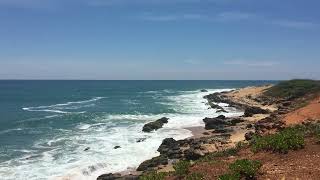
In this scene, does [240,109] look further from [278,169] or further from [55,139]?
[278,169]

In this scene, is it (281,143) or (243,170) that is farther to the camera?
(281,143)

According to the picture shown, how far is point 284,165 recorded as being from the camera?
15344 mm

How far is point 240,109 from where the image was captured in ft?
212

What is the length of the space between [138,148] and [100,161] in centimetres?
475

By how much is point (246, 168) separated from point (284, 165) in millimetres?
1640

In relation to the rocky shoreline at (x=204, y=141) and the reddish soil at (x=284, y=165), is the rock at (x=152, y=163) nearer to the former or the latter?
the rocky shoreline at (x=204, y=141)

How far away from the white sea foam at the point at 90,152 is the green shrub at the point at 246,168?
44.7 feet

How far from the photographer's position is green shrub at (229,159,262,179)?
1438 centimetres

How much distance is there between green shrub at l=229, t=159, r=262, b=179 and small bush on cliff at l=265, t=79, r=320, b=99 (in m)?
48.0

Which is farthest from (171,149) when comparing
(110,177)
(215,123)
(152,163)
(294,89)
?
(294,89)

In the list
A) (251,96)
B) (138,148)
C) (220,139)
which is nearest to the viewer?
(220,139)

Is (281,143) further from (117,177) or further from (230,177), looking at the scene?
(117,177)

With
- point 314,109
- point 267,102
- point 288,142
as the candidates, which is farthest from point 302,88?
point 288,142

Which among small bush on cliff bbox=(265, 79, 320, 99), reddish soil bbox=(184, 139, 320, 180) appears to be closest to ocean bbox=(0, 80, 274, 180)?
reddish soil bbox=(184, 139, 320, 180)
